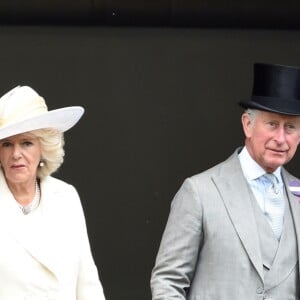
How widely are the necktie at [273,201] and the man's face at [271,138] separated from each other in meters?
0.05

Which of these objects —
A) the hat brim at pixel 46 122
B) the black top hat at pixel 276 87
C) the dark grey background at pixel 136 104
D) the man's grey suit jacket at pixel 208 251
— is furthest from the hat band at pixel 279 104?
the dark grey background at pixel 136 104

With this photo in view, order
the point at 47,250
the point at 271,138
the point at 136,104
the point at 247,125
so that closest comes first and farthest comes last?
1. the point at 47,250
2. the point at 271,138
3. the point at 247,125
4. the point at 136,104

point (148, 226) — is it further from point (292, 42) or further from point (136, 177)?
point (292, 42)

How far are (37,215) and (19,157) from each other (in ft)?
0.75

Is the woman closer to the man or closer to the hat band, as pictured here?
the man

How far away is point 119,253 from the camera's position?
7008mm

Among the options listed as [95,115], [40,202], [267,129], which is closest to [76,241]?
[40,202]

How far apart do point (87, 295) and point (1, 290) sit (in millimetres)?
405

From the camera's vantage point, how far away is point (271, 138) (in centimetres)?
504

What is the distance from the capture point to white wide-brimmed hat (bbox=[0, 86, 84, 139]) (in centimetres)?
490

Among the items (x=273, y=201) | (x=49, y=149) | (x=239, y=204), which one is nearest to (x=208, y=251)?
(x=239, y=204)

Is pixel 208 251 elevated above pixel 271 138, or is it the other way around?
pixel 271 138

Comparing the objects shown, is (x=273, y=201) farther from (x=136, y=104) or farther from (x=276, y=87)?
(x=136, y=104)

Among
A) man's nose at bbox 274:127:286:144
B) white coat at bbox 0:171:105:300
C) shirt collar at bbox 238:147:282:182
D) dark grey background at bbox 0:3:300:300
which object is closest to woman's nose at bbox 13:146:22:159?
white coat at bbox 0:171:105:300
